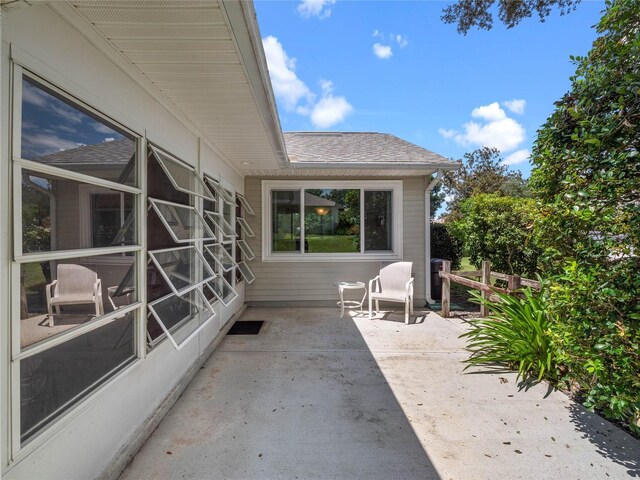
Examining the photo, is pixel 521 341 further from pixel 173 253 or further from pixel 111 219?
pixel 111 219

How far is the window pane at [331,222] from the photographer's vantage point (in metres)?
6.38

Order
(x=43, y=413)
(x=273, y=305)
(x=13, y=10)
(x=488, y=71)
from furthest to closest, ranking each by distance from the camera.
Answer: (x=488, y=71) → (x=273, y=305) → (x=43, y=413) → (x=13, y=10)

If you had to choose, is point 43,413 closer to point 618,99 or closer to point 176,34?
point 176,34

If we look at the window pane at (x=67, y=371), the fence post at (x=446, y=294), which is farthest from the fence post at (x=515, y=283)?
the window pane at (x=67, y=371)

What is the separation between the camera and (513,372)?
339 cm

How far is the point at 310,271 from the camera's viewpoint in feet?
20.9

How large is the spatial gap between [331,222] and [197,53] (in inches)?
180

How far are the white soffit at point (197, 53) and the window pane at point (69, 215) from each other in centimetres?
93

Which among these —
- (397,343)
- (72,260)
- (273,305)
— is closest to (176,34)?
(72,260)

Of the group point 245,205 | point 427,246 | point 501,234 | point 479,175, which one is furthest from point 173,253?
point 479,175

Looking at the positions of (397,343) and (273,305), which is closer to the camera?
(397,343)

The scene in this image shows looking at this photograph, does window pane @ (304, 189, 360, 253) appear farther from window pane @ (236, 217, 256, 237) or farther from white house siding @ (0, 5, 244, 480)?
white house siding @ (0, 5, 244, 480)

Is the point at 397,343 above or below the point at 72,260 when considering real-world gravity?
below

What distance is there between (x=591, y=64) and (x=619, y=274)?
1.52 meters
